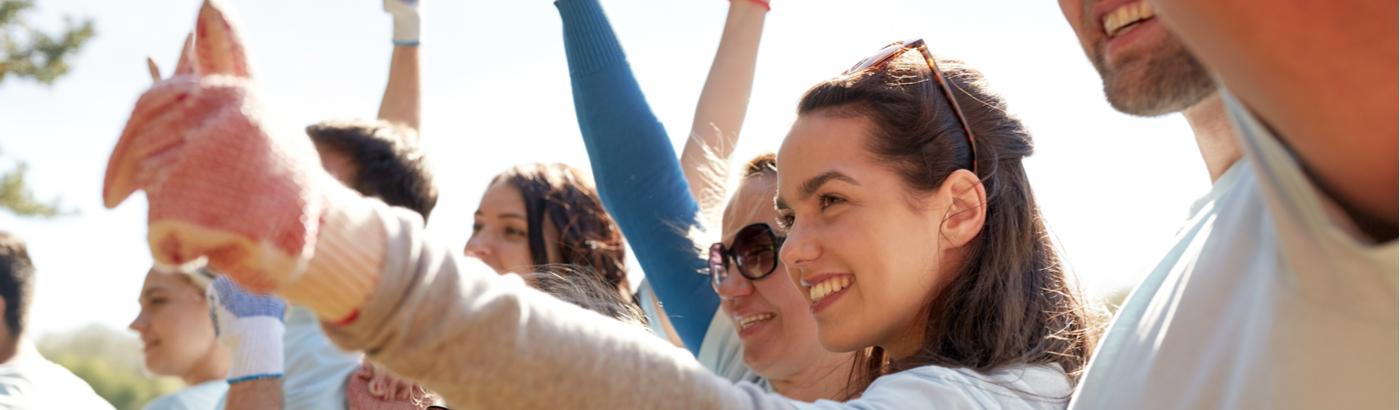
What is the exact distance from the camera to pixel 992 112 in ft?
6.50

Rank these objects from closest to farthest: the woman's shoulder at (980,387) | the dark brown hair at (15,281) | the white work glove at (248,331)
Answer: the woman's shoulder at (980,387), the white work glove at (248,331), the dark brown hair at (15,281)

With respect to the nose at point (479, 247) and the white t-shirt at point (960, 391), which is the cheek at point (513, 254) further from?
the white t-shirt at point (960, 391)

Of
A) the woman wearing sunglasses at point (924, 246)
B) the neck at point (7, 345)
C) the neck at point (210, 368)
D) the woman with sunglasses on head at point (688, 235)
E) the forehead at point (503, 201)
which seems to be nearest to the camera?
the woman wearing sunglasses at point (924, 246)

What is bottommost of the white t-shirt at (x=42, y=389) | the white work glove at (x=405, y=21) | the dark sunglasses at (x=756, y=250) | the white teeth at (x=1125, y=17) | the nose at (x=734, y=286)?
the white t-shirt at (x=42, y=389)

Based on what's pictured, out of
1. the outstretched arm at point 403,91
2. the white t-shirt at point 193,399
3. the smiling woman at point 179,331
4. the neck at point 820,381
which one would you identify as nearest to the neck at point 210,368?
the smiling woman at point 179,331

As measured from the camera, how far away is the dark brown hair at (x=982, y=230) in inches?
68.5

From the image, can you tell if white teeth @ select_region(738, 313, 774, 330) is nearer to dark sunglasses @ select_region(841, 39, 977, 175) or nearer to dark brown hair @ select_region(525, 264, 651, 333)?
dark brown hair @ select_region(525, 264, 651, 333)

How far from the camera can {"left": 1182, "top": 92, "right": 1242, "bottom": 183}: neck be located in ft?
4.56

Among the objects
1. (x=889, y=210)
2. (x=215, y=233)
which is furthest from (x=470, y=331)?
(x=889, y=210)

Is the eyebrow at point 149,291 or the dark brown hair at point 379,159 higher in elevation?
the dark brown hair at point 379,159

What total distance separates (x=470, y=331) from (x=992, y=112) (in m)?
1.38

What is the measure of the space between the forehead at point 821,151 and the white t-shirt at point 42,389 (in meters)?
3.28

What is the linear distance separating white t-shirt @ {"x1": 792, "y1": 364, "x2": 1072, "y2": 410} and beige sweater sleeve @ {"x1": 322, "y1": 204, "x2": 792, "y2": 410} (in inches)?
10.2

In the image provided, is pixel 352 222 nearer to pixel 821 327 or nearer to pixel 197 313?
pixel 821 327
